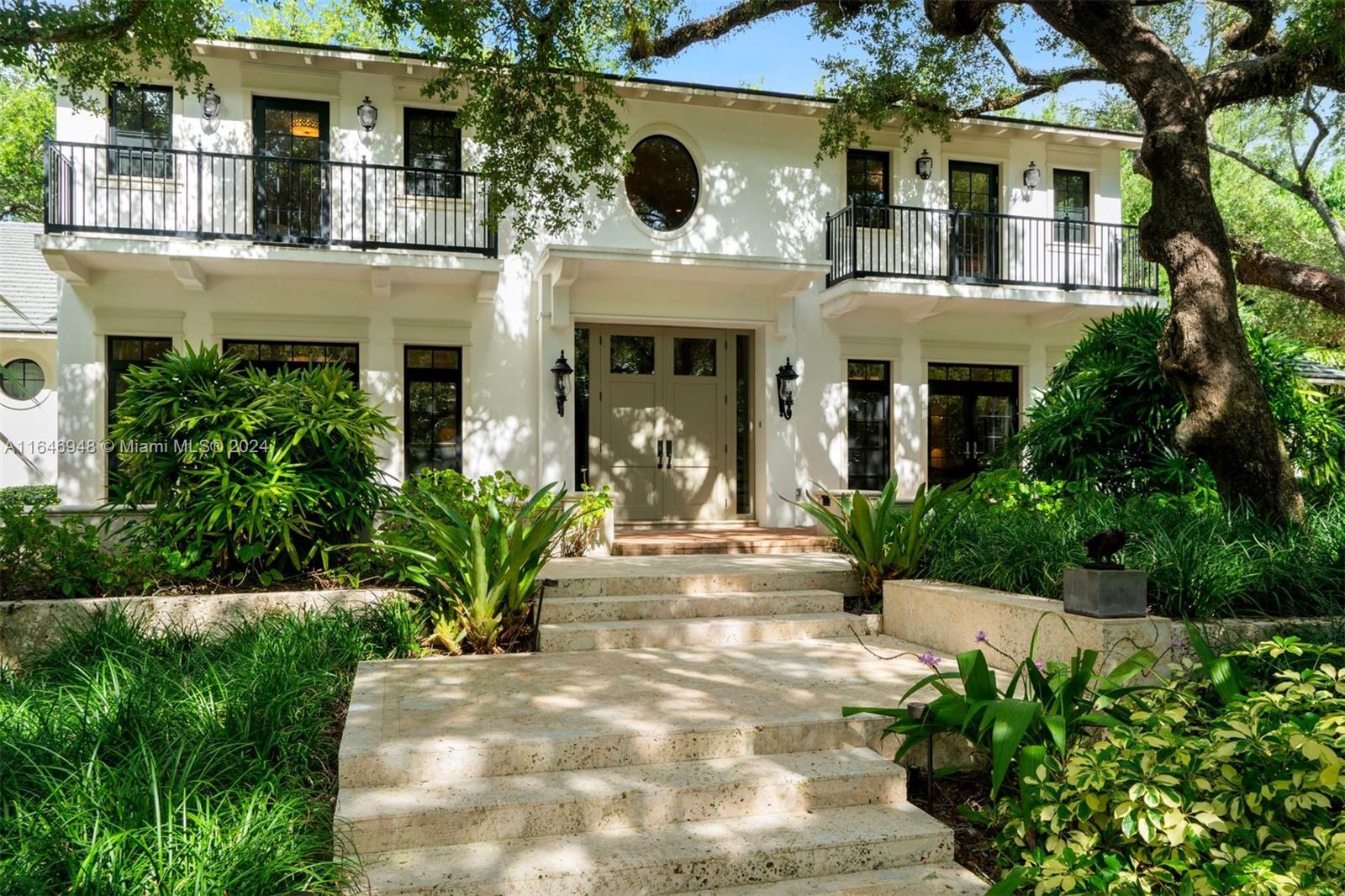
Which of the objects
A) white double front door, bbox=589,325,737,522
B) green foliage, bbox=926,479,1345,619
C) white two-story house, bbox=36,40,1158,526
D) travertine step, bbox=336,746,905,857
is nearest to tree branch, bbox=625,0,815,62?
white two-story house, bbox=36,40,1158,526

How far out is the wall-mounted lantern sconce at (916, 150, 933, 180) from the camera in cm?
1219

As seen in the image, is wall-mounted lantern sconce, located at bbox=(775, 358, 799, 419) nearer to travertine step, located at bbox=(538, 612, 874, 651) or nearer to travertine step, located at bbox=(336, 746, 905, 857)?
travertine step, located at bbox=(538, 612, 874, 651)

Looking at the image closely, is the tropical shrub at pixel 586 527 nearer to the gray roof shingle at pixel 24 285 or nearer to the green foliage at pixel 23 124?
the gray roof shingle at pixel 24 285

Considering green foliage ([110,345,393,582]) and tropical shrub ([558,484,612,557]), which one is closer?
green foliage ([110,345,393,582])

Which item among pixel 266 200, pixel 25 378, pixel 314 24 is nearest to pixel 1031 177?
pixel 266 200

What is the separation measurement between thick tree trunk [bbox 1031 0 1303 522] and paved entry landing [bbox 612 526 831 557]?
4315 millimetres

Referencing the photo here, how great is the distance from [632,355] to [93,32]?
6651 millimetres

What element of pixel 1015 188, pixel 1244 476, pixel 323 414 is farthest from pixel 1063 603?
pixel 1015 188

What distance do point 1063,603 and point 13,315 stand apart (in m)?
15.9

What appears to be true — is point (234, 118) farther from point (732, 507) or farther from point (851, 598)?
point (851, 598)

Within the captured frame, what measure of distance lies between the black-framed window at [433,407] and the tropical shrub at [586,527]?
288 centimetres

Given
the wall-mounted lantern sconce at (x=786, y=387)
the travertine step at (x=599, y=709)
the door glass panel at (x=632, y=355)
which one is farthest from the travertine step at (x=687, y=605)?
the door glass panel at (x=632, y=355)

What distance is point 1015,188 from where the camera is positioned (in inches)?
499

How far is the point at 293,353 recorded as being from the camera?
35.3ft
